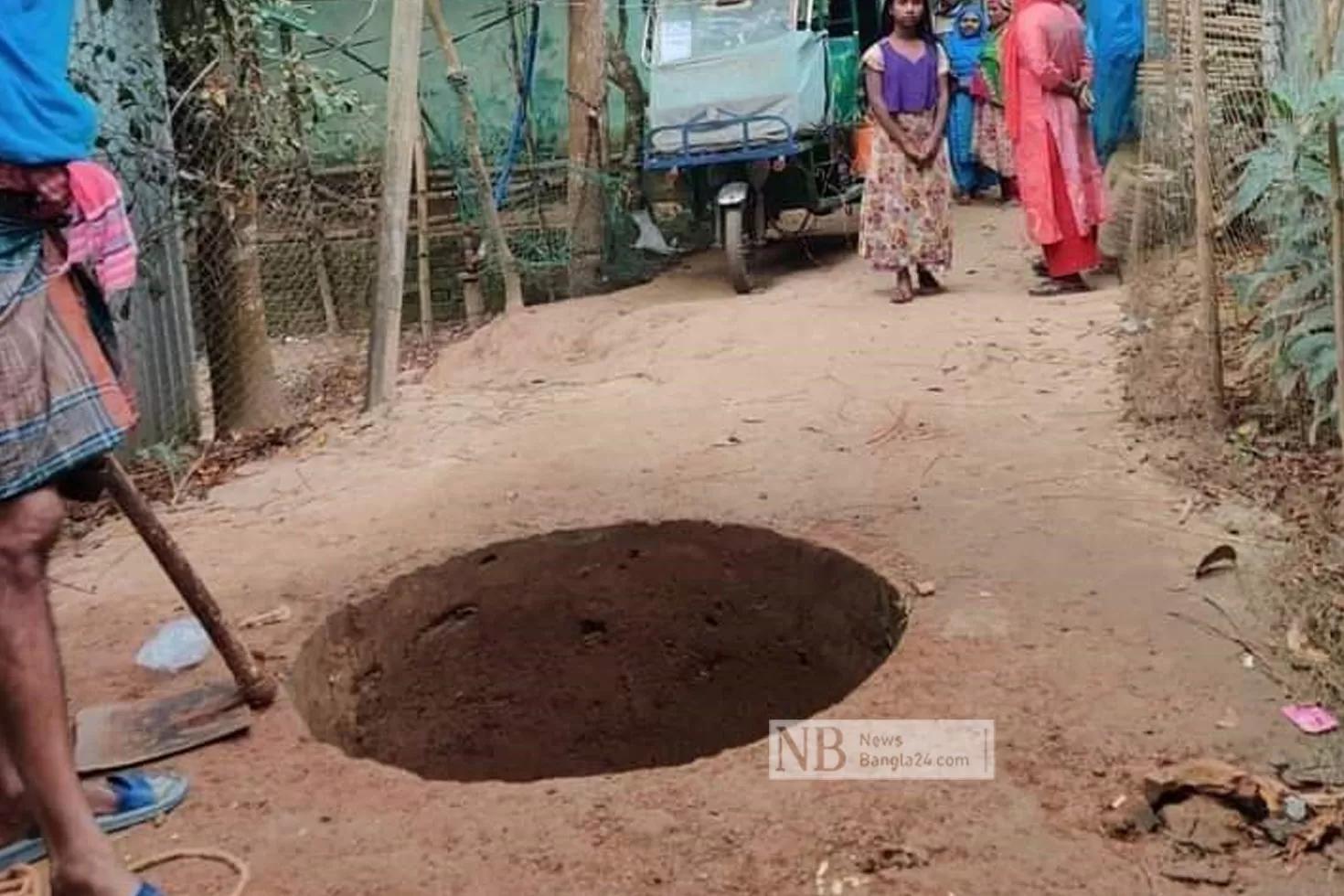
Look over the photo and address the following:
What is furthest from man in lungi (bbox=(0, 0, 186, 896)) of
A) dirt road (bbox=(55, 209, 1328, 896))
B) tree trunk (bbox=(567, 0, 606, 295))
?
tree trunk (bbox=(567, 0, 606, 295))

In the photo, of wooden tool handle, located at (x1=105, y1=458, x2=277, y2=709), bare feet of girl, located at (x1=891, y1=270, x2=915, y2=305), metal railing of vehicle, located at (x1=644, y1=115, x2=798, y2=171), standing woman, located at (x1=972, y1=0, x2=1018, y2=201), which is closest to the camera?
wooden tool handle, located at (x1=105, y1=458, x2=277, y2=709)

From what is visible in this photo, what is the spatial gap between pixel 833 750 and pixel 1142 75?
5543 millimetres

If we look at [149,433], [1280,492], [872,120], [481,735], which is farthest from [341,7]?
[1280,492]

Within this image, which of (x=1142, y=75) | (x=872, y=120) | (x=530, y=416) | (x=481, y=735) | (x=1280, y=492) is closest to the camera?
(x=1280, y=492)

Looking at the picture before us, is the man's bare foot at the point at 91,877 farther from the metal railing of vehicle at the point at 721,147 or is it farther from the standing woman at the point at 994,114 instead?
the standing woman at the point at 994,114

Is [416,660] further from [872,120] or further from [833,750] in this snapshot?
[872,120]

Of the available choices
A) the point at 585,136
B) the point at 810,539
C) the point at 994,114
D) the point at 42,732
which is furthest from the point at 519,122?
the point at 42,732

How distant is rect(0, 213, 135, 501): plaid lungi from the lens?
2.56 m

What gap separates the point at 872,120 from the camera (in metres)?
8.20

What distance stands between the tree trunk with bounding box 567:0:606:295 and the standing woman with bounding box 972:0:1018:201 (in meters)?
2.94

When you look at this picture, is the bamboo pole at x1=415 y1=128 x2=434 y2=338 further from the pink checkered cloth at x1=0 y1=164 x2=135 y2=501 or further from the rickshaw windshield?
the pink checkered cloth at x1=0 y1=164 x2=135 y2=501

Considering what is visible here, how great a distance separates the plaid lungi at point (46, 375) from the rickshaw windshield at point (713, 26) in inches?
284

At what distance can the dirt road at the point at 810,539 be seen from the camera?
8.71ft

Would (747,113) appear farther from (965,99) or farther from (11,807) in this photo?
(11,807)
